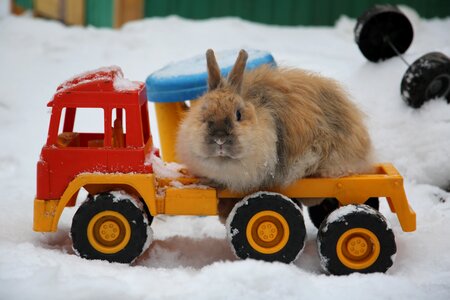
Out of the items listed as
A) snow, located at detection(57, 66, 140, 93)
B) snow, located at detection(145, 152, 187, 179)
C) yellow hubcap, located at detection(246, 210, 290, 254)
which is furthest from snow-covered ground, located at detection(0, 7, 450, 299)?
snow, located at detection(57, 66, 140, 93)

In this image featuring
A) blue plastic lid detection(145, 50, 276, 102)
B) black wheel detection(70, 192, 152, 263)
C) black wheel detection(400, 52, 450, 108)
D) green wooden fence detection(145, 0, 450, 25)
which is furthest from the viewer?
green wooden fence detection(145, 0, 450, 25)

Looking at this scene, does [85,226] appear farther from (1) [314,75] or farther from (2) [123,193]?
(1) [314,75]

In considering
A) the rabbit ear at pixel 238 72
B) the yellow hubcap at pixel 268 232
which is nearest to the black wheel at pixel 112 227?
the yellow hubcap at pixel 268 232

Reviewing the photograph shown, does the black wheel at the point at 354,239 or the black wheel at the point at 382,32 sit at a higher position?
the black wheel at the point at 382,32

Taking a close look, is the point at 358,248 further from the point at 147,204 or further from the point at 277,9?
the point at 277,9

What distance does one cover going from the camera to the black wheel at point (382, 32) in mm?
5117

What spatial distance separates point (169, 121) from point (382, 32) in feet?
7.12

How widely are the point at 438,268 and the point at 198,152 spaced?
4.54ft

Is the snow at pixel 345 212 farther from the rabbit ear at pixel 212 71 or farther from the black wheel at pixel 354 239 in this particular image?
the rabbit ear at pixel 212 71

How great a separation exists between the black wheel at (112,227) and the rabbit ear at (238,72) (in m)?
0.80

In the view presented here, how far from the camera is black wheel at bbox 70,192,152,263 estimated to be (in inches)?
125

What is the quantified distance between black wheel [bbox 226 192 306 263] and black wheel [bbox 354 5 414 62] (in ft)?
8.32

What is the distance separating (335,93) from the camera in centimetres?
340

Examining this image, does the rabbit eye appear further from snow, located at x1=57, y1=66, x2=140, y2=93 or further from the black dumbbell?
the black dumbbell
